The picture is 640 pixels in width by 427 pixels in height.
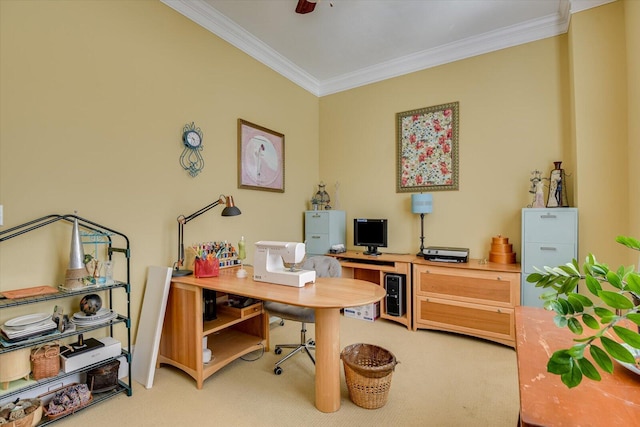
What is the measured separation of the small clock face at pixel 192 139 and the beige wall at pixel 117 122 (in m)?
0.06

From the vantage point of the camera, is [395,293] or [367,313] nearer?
[395,293]

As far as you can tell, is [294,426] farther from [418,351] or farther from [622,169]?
[622,169]

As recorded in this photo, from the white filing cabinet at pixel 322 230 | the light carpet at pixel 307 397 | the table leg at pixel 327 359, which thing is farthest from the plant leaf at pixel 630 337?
the white filing cabinet at pixel 322 230

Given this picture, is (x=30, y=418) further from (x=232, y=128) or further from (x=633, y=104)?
(x=633, y=104)

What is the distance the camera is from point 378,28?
3078 mm

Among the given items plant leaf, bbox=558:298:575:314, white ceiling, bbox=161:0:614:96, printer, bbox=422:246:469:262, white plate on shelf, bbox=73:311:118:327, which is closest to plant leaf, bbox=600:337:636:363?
plant leaf, bbox=558:298:575:314

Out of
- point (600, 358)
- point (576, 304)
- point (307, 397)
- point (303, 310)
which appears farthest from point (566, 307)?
point (303, 310)

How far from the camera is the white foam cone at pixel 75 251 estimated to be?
1876 millimetres

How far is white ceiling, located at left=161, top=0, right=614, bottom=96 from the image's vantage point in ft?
8.97

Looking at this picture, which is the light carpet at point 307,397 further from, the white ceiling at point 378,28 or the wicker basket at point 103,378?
the white ceiling at point 378,28

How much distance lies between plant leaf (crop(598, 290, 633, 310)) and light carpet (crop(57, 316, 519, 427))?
155 centimetres

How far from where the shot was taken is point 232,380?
225 centimetres

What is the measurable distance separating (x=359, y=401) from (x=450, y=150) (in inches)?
109

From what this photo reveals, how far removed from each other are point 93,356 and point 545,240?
3.60m
